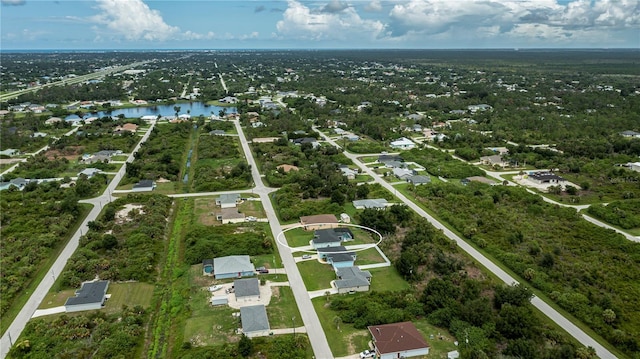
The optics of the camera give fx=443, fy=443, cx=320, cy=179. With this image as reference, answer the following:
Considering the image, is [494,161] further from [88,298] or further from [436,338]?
[88,298]

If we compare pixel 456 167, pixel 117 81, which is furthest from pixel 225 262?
pixel 117 81

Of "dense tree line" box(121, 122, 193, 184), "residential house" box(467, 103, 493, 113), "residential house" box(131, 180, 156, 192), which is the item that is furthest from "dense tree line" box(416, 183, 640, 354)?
"residential house" box(467, 103, 493, 113)

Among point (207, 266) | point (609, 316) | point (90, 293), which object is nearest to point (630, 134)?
point (609, 316)

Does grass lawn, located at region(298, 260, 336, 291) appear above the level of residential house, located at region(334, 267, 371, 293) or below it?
below

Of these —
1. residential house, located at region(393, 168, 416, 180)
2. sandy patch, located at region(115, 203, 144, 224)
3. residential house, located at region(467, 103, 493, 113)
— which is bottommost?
sandy patch, located at region(115, 203, 144, 224)

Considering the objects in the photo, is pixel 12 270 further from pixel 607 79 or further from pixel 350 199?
pixel 607 79

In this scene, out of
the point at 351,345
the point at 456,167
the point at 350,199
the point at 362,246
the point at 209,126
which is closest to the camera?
the point at 351,345

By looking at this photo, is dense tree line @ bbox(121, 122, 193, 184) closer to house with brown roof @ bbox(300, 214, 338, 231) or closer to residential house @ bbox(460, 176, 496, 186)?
house with brown roof @ bbox(300, 214, 338, 231)
